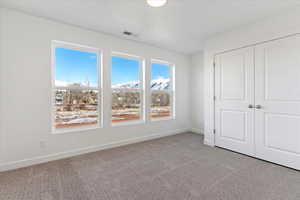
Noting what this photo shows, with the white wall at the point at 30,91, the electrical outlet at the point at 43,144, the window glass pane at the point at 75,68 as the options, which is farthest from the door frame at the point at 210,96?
the electrical outlet at the point at 43,144

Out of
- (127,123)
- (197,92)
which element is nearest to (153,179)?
(127,123)

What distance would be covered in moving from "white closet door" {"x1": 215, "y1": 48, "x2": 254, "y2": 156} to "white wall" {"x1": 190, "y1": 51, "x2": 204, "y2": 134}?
124cm

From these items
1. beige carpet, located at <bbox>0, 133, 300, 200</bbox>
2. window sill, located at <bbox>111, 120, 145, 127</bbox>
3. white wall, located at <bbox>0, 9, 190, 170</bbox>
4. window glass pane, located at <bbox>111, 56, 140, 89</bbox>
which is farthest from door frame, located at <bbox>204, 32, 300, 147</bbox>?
white wall, located at <bbox>0, 9, 190, 170</bbox>

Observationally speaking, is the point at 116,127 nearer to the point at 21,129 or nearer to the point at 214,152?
the point at 21,129

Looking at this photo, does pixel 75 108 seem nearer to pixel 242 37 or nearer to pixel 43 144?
pixel 43 144

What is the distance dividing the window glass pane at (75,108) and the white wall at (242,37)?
258cm

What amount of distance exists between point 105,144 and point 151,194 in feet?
6.05

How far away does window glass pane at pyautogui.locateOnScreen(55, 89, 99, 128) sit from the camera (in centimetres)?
292

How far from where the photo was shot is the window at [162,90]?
14.0ft

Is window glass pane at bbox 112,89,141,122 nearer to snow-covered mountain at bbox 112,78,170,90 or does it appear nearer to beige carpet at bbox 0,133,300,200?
snow-covered mountain at bbox 112,78,170,90

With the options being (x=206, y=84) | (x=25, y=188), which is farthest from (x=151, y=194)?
(x=206, y=84)

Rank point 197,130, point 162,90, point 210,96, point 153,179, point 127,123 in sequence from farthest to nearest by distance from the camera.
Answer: point 197,130 → point 162,90 → point 127,123 → point 210,96 → point 153,179

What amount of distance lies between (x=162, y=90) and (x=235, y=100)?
1.96 m

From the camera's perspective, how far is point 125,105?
12.3ft
